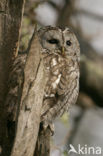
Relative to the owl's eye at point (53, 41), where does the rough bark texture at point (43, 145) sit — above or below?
below

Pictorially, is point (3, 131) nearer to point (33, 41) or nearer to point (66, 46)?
point (33, 41)

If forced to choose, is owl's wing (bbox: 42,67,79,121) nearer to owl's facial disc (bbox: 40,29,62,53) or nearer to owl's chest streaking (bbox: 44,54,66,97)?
owl's chest streaking (bbox: 44,54,66,97)

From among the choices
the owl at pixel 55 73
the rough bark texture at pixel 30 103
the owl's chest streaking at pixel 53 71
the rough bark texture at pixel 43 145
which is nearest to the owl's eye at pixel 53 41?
the owl at pixel 55 73

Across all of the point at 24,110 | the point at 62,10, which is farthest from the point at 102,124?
the point at 24,110

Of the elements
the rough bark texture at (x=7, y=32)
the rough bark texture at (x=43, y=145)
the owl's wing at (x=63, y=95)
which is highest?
the rough bark texture at (x=7, y=32)

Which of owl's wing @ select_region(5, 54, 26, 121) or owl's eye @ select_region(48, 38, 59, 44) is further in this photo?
owl's eye @ select_region(48, 38, 59, 44)

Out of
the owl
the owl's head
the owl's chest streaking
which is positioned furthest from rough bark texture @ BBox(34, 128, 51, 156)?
the owl's head

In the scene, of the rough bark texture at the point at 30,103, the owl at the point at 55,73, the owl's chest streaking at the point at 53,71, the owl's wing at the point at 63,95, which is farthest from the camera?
the owl's wing at the point at 63,95

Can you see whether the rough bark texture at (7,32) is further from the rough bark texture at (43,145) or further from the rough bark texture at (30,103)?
the rough bark texture at (30,103)
